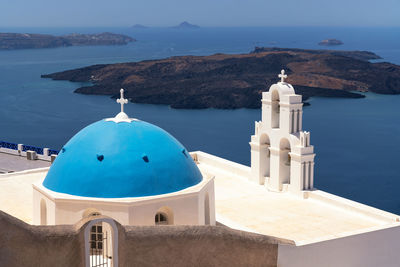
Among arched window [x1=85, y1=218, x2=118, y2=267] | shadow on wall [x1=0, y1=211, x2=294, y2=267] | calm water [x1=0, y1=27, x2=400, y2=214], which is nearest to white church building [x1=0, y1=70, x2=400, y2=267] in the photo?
arched window [x1=85, y1=218, x2=118, y2=267]

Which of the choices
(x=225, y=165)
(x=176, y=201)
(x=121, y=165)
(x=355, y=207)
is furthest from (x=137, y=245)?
(x=225, y=165)

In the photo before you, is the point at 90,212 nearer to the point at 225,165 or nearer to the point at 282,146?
the point at 282,146

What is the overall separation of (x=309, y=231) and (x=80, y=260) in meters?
5.14

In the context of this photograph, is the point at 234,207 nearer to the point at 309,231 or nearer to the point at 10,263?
the point at 309,231

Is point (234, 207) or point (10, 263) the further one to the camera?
point (234, 207)

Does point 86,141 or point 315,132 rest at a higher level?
point 86,141

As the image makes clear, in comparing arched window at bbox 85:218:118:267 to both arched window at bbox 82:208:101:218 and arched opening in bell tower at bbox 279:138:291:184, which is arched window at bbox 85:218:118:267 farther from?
arched opening in bell tower at bbox 279:138:291:184

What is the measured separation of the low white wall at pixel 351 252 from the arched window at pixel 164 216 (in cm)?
203

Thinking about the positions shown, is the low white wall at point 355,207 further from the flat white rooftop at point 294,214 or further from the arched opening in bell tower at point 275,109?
the arched opening in bell tower at point 275,109

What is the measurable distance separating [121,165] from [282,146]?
5617 mm

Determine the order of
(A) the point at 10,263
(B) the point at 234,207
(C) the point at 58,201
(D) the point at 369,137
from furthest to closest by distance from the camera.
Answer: (D) the point at 369,137
(B) the point at 234,207
(C) the point at 58,201
(A) the point at 10,263

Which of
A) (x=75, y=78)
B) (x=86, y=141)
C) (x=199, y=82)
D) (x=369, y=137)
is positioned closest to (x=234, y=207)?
(x=86, y=141)

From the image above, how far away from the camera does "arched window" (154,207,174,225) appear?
1219 centimetres

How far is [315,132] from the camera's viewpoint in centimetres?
5703
